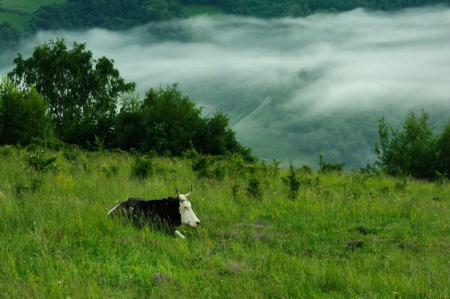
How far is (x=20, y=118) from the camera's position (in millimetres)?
37781

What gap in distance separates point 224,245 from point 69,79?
65.9 metres

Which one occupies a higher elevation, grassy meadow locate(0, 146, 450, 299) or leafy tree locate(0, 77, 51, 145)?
leafy tree locate(0, 77, 51, 145)

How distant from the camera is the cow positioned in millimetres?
11117

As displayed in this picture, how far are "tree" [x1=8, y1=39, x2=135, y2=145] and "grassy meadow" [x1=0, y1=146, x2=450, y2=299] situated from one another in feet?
186

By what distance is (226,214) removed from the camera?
12.5 metres

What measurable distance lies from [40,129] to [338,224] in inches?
1211

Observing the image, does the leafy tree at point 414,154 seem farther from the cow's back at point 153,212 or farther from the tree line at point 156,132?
the cow's back at point 153,212

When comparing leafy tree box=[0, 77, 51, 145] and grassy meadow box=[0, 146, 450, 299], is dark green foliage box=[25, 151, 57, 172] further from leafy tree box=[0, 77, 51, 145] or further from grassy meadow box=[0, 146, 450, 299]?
leafy tree box=[0, 77, 51, 145]

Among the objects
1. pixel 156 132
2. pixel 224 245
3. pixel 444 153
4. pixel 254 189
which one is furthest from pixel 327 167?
pixel 224 245

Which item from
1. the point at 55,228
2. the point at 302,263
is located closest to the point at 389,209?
the point at 302,263

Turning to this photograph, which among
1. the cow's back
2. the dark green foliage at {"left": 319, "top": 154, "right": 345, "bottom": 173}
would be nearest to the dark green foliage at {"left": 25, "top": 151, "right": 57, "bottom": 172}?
the cow's back

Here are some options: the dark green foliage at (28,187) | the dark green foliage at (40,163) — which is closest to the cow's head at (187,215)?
the dark green foliage at (28,187)

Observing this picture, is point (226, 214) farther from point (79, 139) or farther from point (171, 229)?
point (79, 139)

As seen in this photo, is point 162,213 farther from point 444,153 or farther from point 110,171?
point 444,153
